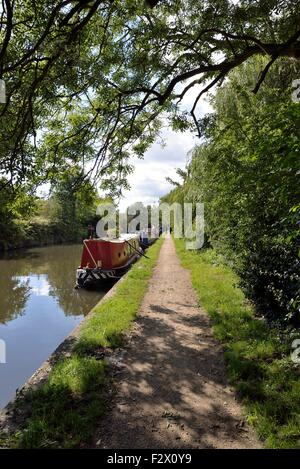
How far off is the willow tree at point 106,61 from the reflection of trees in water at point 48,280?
23.5 feet

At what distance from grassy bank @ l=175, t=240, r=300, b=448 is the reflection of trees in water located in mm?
7599

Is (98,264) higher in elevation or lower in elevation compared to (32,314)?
higher

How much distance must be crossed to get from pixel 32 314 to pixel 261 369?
10396 mm

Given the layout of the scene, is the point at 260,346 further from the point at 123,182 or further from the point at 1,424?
the point at 123,182

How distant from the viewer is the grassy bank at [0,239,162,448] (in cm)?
378

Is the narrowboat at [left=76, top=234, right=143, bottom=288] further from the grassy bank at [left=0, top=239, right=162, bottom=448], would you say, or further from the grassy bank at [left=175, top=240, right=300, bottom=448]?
the grassy bank at [left=0, top=239, right=162, bottom=448]

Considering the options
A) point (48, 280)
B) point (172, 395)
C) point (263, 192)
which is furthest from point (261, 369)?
point (48, 280)

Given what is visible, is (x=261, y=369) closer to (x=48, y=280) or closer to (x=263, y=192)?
(x=263, y=192)

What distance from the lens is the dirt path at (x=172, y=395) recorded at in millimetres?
3775

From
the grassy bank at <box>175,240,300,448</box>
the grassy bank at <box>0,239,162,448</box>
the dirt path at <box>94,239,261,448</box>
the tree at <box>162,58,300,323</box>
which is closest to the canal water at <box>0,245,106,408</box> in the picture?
the grassy bank at <box>0,239,162,448</box>

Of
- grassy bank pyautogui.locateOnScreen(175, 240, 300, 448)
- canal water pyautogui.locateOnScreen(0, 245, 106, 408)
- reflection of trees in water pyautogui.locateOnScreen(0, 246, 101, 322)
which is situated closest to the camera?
grassy bank pyautogui.locateOnScreen(175, 240, 300, 448)

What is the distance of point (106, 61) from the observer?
7.19m

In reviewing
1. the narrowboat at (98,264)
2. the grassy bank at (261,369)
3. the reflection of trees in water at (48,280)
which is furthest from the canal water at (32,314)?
the grassy bank at (261,369)

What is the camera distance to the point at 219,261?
14.0 metres
